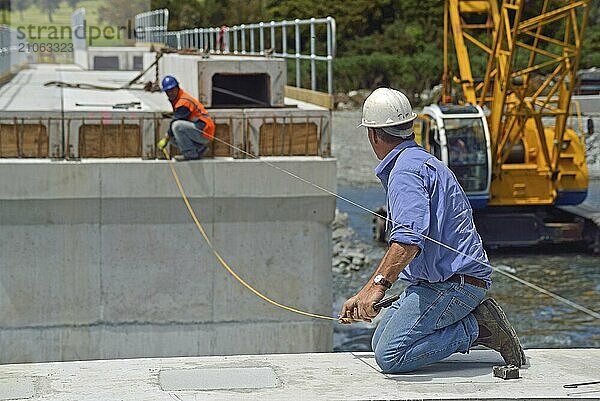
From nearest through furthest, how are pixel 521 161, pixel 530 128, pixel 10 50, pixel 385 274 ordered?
pixel 385 274 → pixel 521 161 → pixel 530 128 → pixel 10 50

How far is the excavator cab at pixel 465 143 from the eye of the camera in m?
21.0

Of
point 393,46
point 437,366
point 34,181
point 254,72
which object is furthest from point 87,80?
point 393,46

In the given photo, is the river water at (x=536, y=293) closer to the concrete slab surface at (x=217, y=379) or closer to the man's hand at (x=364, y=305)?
the concrete slab surface at (x=217, y=379)

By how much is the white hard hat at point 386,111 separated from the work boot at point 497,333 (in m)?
1.07

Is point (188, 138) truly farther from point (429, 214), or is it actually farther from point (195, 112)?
point (429, 214)

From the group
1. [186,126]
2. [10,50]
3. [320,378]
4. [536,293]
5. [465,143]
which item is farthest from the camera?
[10,50]

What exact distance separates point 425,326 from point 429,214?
0.64 metres

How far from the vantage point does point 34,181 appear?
41.9 feet

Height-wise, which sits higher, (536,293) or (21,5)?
(21,5)

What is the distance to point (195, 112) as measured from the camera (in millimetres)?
13055

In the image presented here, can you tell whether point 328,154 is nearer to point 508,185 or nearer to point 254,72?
point 254,72

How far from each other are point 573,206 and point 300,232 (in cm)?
1269

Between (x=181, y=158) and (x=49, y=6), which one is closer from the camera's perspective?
(x=181, y=158)

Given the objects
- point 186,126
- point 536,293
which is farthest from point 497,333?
point 536,293
